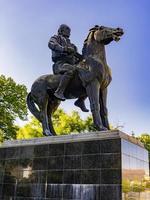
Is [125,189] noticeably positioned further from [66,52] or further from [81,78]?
[66,52]

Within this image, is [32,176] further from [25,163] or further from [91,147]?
[91,147]

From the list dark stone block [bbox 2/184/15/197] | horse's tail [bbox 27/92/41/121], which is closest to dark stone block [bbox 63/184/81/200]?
dark stone block [bbox 2/184/15/197]

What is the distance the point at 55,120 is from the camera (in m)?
27.9

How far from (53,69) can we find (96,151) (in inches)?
127

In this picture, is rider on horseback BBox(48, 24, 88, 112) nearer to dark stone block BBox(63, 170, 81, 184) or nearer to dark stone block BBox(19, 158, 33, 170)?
dark stone block BBox(19, 158, 33, 170)

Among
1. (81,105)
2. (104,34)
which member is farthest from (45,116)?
(104,34)

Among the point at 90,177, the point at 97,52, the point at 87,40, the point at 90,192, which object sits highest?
the point at 87,40

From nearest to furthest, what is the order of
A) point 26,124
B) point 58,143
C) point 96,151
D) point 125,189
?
point 125,189, point 96,151, point 58,143, point 26,124

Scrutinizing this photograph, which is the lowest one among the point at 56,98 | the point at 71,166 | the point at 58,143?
the point at 71,166

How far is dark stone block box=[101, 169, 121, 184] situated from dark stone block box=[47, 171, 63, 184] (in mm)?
1257

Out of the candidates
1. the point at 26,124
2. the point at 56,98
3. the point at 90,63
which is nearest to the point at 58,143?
the point at 56,98

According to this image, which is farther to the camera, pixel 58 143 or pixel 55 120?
pixel 55 120

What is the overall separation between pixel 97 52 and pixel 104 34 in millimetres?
558

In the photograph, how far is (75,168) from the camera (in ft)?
26.4
